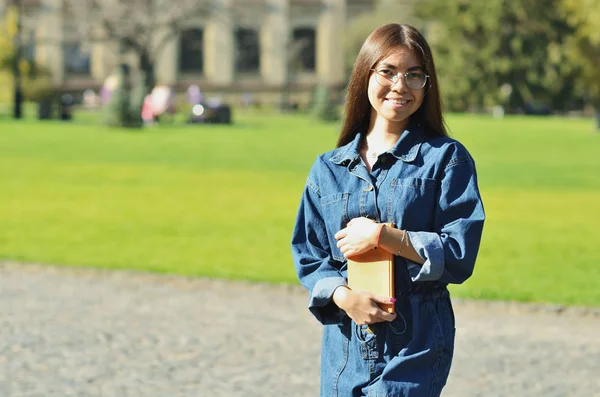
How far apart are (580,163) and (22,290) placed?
18.7m

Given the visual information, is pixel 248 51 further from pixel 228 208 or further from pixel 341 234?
pixel 341 234

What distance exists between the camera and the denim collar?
Answer: 129 inches

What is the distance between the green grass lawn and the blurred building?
156 feet

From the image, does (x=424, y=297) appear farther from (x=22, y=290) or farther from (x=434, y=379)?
(x=22, y=290)

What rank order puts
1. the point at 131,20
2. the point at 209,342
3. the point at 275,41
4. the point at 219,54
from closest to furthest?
the point at 209,342, the point at 131,20, the point at 275,41, the point at 219,54

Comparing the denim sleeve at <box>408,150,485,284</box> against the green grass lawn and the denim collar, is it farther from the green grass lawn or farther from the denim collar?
the green grass lawn

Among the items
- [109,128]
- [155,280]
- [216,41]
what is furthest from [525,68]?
[155,280]

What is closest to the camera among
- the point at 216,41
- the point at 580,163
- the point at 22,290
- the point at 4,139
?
the point at 22,290

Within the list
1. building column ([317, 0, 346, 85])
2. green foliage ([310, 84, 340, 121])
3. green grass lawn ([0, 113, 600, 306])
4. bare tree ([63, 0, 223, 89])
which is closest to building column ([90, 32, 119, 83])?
building column ([317, 0, 346, 85])

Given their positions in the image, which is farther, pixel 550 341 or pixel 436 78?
pixel 550 341

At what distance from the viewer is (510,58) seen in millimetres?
69250

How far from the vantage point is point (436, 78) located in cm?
336

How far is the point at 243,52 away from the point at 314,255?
79.7m

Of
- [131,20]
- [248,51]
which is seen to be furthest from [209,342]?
[248,51]
